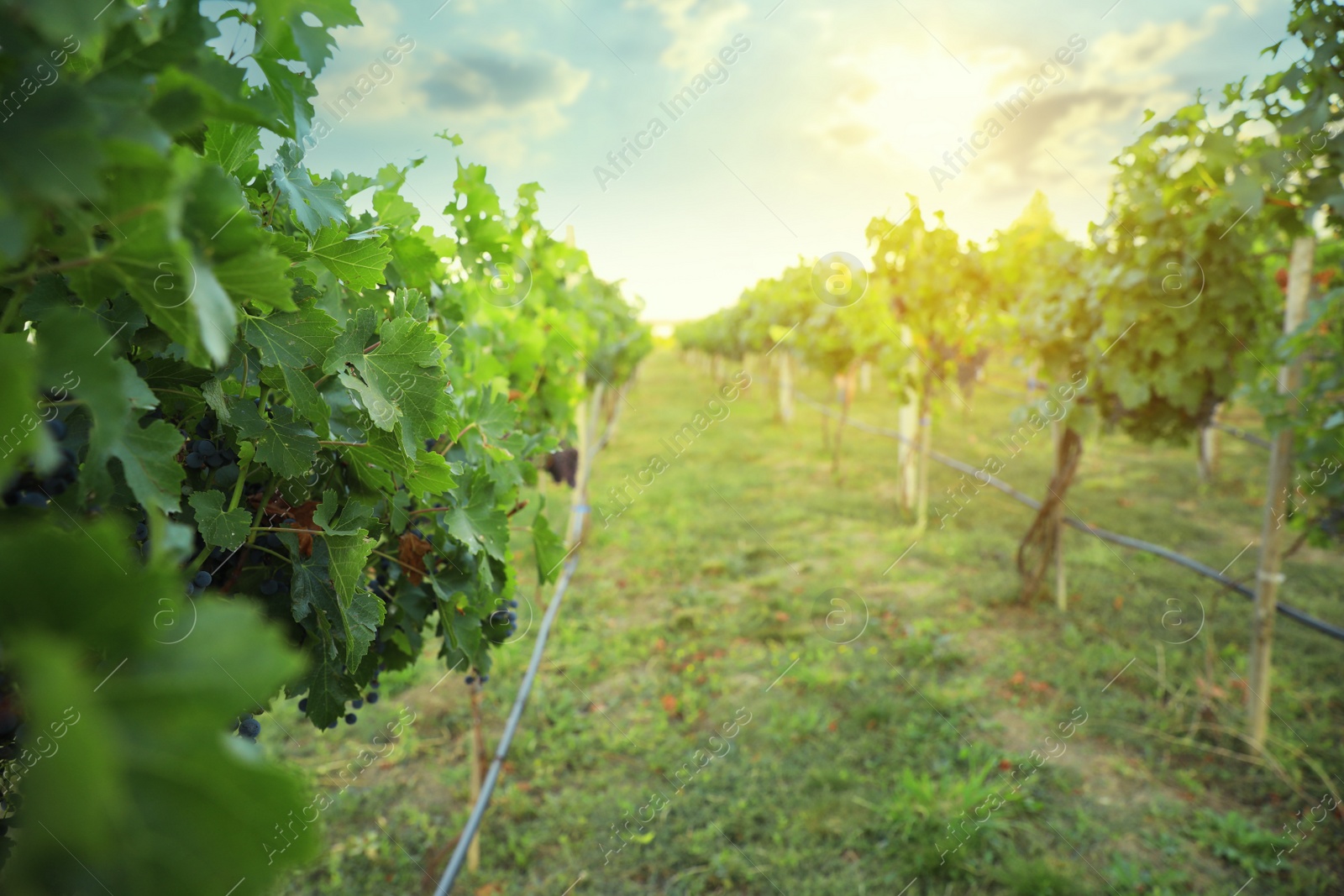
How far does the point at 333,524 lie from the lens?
964 mm

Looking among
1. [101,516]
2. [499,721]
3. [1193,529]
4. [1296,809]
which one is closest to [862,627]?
[1296,809]

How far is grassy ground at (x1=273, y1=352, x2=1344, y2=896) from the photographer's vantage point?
3.24 metres

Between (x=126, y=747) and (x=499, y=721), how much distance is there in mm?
4592

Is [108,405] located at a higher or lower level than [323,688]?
higher

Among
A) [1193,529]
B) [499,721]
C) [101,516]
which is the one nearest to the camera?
[101,516]

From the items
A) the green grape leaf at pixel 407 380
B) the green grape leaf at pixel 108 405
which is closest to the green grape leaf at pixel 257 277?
the green grape leaf at pixel 108 405

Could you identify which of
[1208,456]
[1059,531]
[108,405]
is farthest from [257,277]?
[1208,456]

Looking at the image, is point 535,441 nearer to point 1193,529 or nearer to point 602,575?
point 602,575

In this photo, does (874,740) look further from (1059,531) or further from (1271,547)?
(1059,531)

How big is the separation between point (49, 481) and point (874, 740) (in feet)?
14.6

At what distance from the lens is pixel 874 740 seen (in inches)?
165

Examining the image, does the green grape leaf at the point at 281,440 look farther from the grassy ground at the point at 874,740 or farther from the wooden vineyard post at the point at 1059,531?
the wooden vineyard post at the point at 1059,531

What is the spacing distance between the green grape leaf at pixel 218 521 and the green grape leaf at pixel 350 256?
1.32ft

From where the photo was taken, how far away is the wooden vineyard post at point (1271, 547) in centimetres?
385
